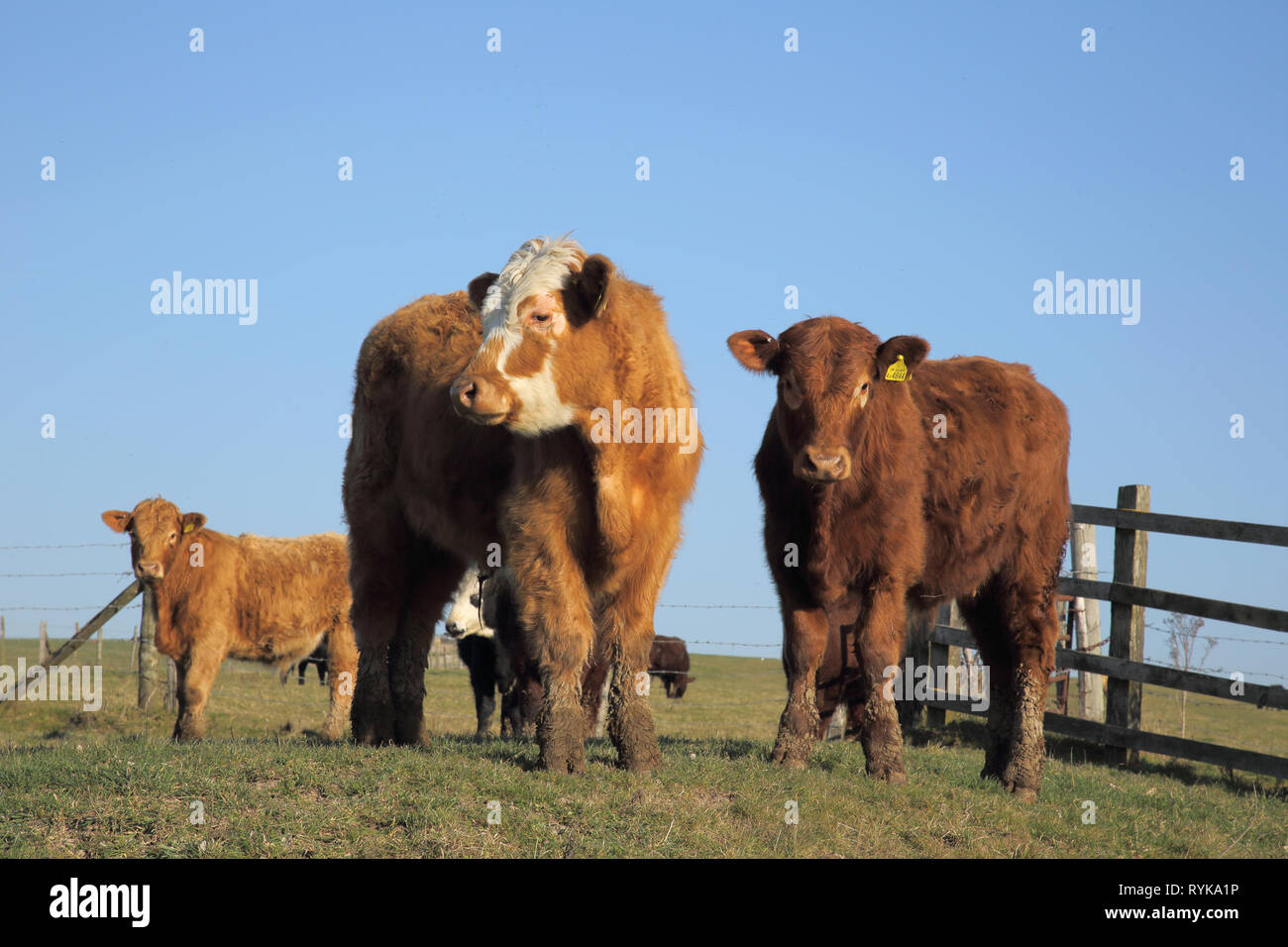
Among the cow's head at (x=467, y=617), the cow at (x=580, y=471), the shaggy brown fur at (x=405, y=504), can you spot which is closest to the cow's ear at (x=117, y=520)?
the cow's head at (x=467, y=617)

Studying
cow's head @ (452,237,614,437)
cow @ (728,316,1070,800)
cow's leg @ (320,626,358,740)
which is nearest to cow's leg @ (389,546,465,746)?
cow @ (728,316,1070,800)

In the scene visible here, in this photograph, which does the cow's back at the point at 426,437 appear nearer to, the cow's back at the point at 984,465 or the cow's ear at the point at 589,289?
the cow's ear at the point at 589,289

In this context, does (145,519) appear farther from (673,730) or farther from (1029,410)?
(1029,410)

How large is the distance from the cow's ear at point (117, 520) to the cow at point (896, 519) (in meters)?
10.1

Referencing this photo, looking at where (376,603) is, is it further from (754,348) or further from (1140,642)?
(1140,642)

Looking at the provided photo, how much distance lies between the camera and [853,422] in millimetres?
6992

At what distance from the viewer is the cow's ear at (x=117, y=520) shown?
14609 mm

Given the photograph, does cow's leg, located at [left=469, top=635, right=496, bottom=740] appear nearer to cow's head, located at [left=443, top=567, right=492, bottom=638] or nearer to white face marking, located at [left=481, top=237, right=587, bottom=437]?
cow's head, located at [left=443, top=567, right=492, bottom=638]

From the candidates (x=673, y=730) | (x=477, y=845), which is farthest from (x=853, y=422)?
(x=673, y=730)

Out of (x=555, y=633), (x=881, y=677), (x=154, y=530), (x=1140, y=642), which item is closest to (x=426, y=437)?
(x=555, y=633)

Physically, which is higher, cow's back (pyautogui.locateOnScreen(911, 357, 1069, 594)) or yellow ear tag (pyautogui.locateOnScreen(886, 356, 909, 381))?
yellow ear tag (pyautogui.locateOnScreen(886, 356, 909, 381))

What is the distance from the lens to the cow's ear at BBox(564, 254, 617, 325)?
6.09m

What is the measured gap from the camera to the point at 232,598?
15492 mm

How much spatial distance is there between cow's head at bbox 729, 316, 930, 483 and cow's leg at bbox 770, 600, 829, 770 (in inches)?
35.1
